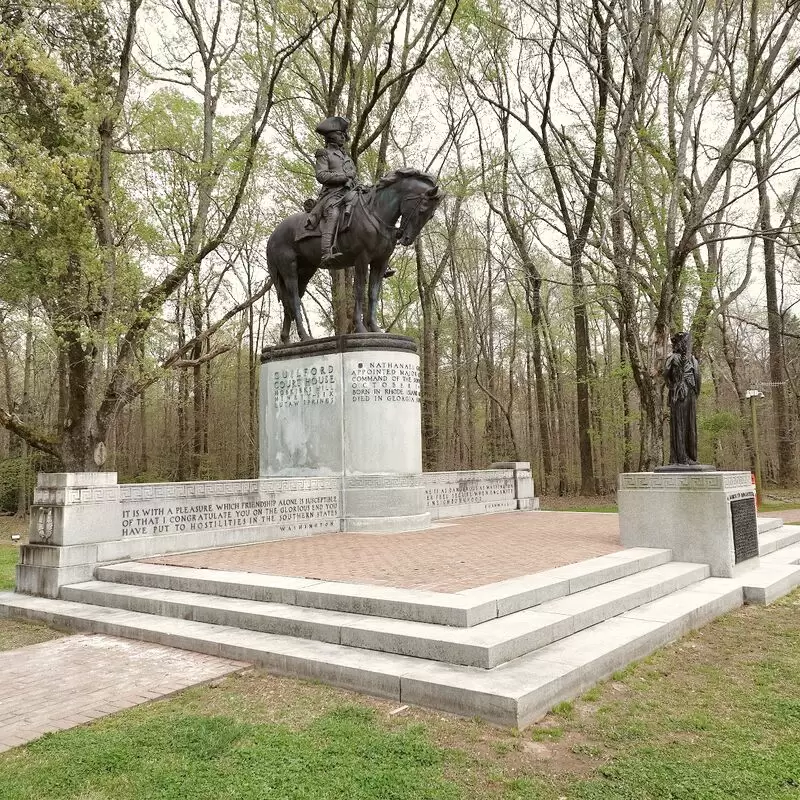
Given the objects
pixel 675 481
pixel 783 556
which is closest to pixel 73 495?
pixel 675 481

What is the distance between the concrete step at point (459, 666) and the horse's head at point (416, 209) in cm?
799

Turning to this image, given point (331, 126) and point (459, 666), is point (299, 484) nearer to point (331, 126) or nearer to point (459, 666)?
point (331, 126)

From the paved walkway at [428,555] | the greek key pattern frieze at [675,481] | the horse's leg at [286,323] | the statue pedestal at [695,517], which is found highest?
the horse's leg at [286,323]

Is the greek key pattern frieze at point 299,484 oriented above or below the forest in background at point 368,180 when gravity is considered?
below

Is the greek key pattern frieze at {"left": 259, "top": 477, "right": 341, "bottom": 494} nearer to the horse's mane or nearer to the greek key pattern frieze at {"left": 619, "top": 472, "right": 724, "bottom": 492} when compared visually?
the greek key pattern frieze at {"left": 619, "top": 472, "right": 724, "bottom": 492}

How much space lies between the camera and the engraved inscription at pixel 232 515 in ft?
31.0

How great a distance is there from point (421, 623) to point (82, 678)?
8.98ft

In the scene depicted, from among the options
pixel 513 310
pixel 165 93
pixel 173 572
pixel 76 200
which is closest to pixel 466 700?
pixel 173 572

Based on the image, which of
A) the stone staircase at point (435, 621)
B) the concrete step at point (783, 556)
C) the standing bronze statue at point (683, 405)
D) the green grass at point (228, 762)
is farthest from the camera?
the concrete step at point (783, 556)

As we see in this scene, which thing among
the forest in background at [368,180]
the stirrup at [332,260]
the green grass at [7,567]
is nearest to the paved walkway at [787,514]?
the forest in background at [368,180]

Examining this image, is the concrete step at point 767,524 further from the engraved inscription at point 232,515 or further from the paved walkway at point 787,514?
the engraved inscription at point 232,515

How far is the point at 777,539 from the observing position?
11.1 metres

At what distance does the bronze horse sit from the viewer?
12617 mm

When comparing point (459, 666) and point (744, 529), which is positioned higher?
point (744, 529)
